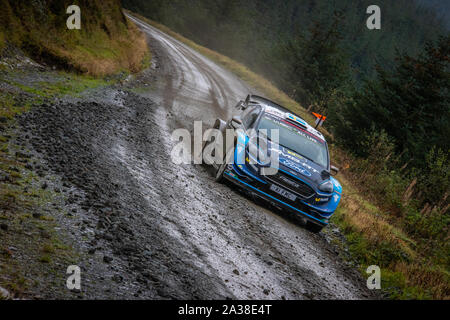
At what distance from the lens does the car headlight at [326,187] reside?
716 cm

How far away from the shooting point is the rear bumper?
23.1 feet

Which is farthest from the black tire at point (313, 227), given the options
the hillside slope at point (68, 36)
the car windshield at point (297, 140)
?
the hillside slope at point (68, 36)

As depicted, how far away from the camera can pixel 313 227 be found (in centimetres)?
738

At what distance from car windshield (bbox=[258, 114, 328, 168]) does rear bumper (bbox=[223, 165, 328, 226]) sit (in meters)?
1.23

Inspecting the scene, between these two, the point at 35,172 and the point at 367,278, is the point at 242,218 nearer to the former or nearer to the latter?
the point at 367,278

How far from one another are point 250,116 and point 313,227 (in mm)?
3072

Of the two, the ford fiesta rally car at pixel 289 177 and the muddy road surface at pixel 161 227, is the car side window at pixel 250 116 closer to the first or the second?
the ford fiesta rally car at pixel 289 177

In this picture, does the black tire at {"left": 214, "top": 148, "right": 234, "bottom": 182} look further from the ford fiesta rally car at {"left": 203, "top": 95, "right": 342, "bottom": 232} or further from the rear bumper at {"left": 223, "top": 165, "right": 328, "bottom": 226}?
the rear bumper at {"left": 223, "top": 165, "right": 328, "bottom": 226}

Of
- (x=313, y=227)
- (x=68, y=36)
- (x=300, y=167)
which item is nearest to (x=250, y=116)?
(x=300, y=167)

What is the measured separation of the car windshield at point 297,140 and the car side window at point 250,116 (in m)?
0.25

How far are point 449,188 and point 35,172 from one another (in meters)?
10.1

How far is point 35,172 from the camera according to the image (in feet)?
16.7

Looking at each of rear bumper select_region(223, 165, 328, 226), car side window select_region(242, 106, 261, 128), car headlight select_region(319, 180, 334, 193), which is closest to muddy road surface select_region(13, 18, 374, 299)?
rear bumper select_region(223, 165, 328, 226)

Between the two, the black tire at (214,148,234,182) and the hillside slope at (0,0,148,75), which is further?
the hillside slope at (0,0,148,75)
